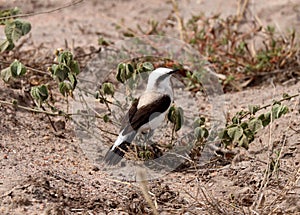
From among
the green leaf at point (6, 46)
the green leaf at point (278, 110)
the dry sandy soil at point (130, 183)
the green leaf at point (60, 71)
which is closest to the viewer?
the dry sandy soil at point (130, 183)

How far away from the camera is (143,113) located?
273cm

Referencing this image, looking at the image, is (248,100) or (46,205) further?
(248,100)

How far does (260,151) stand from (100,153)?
2.43ft

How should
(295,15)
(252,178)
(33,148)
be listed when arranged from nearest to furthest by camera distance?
(252,178) < (33,148) < (295,15)

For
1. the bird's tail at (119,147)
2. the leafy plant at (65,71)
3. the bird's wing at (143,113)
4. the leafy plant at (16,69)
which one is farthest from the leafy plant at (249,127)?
→ the leafy plant at (16,69)

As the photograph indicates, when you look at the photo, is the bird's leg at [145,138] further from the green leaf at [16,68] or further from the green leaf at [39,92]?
the green leaf at [16,68]

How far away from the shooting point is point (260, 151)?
2.94 metres

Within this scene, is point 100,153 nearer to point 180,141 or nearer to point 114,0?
point 180,141

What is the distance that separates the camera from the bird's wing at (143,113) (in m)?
2.72

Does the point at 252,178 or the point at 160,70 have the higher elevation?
the point at 160,70

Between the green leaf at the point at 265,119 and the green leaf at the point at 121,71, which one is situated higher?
the green leaf at the point at 121,71

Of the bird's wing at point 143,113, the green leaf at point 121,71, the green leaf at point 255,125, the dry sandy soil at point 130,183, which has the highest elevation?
the green leaf at point 121,71

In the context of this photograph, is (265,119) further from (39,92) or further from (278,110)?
(39,92)

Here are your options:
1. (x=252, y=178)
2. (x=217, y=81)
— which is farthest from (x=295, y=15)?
(x=252, y=178)
